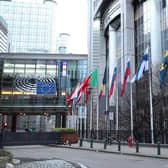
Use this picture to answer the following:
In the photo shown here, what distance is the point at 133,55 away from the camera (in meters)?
46.4

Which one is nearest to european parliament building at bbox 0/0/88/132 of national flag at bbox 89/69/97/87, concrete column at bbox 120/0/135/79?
concrete column at bbox 120/0/135/79

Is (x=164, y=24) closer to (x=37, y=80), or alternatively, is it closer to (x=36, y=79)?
(x=37, y=80)

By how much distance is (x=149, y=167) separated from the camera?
13.1m

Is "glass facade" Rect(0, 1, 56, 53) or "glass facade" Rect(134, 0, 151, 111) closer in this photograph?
"glass facade" Rect(134, 0, 151, 111)

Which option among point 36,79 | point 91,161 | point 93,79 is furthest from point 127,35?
point 91,161

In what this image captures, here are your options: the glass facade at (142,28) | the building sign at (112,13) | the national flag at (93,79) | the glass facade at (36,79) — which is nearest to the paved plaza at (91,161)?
the national flag at (93,79)

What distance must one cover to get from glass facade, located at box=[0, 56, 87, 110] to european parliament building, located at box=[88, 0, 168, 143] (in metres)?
6.44

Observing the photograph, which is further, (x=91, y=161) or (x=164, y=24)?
(x=164, y=24)

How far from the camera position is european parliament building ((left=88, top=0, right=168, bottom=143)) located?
3272cm

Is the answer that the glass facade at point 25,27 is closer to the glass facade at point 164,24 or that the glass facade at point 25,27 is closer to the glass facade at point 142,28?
the glass facade at point 142,28

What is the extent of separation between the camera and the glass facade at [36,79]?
203 ft

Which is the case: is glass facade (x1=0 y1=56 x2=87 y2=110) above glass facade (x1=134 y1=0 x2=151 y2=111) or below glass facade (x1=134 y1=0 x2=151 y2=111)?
below

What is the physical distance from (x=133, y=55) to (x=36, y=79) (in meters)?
26.7

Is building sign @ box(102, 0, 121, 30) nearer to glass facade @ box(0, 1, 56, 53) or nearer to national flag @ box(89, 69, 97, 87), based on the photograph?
national flag @ box(89, 69, 97, 87)
